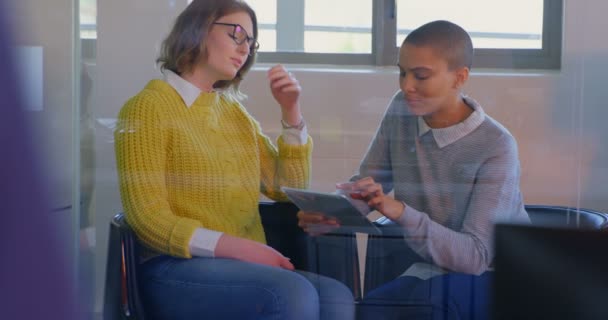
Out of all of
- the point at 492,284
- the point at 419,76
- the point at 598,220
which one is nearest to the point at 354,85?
the point at 419,76

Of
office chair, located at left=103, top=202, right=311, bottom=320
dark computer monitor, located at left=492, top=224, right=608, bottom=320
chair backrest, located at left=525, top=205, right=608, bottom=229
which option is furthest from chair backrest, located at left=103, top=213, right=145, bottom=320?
dark computer monitor, located at left=492, top=224, right=608, bottom=320

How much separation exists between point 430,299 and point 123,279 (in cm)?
73

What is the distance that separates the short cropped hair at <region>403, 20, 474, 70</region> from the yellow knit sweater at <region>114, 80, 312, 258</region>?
1.27ft

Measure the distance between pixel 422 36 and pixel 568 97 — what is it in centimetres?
38

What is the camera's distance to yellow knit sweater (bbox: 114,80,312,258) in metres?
2.05

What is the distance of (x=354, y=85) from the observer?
210 cm

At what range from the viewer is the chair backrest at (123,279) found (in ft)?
6.76

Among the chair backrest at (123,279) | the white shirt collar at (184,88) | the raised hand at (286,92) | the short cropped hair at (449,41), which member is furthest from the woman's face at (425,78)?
the chair backrest at (123,279)

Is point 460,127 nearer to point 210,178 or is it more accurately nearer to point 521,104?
point 521,104

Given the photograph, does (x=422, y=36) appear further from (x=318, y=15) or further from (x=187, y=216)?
(x=187, y=216)

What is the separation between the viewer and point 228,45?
2.12 metres

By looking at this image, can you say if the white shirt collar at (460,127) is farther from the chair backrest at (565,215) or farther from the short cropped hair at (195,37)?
the short cropped hair at (195,37)

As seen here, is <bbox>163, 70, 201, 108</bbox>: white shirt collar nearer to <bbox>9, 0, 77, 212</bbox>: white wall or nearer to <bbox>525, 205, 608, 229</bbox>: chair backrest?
<bbox>9, 0, 77, 212</bbox>: white wall

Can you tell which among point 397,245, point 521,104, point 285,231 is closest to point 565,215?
point 521,104
